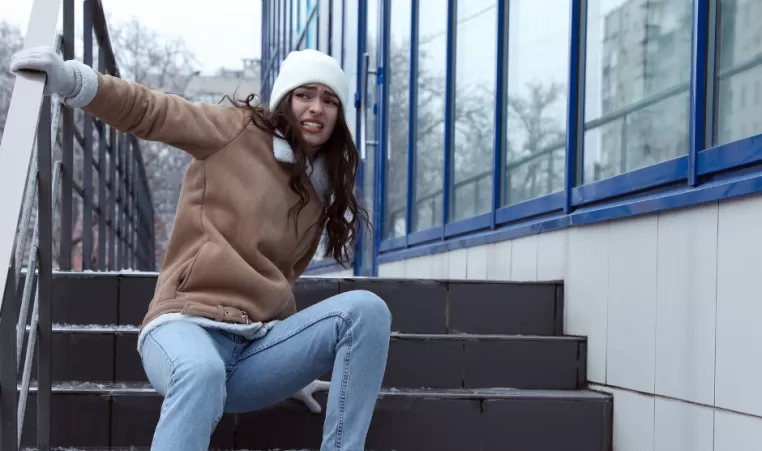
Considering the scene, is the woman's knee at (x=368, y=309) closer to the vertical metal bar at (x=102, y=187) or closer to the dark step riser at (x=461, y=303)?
the dark step riser at (x=461, y=303)

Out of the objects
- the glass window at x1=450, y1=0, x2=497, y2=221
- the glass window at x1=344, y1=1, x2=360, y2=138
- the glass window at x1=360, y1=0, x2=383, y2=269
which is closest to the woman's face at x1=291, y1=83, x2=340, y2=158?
the glass window at x1=450, y1=0, x2=497, y2=221

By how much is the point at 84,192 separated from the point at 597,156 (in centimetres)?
202

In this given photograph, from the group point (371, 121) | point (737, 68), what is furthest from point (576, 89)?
point (371, 121)

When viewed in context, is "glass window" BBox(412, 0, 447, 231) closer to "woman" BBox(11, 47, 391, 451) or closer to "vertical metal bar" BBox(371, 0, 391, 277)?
"vertical metal bar" BBox(371, 0, 391, 277)

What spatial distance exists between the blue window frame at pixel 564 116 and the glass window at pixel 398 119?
2 cm

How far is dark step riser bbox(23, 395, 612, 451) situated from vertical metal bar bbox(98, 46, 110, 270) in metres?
1.99

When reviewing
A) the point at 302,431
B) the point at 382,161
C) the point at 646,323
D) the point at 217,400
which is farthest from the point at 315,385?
the point at 382,161

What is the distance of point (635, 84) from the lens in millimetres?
3148

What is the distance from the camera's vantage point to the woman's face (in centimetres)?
238

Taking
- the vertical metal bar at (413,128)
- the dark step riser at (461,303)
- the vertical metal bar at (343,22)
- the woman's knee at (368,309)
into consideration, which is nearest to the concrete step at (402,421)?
the dark step riser at (461,303)

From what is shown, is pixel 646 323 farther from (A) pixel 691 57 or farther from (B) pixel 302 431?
(B) pixel 302 431

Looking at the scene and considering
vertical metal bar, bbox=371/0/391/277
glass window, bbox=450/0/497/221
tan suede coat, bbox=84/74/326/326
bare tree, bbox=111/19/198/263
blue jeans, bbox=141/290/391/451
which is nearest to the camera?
blue jeans, bbox=141/290/391/451

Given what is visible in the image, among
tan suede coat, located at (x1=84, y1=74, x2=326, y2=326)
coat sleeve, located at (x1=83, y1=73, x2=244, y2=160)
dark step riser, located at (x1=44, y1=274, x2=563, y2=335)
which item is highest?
coat sleeve, located at (x1=83, y1=73, x2=244, y2=160)

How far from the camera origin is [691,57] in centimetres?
266
